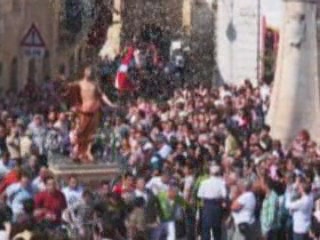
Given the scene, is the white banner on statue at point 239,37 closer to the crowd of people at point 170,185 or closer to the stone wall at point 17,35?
the stone wall at point 17,35

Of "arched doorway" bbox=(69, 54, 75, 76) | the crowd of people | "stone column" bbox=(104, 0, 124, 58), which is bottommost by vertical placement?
"arched doorway" bbox=(69, 54, 75, 76)

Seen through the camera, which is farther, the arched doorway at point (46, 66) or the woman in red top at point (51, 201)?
the arched doorway at point (46, 66)

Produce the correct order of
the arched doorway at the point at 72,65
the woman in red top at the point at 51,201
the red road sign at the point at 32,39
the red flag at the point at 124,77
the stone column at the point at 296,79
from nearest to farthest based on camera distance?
the woman in red top at the point at 51,201 → the red road sign at the point at 32,39 → the stone column at the point at 296,79 → the red flag at the point at 124,77 → the arched doorway at the point at 72,65

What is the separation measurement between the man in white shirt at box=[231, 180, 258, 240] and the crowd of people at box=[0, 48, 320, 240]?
0.05 feet

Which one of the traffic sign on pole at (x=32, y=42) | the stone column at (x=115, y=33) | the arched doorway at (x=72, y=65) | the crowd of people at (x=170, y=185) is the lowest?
the arched doorway at (x=72, y=65)

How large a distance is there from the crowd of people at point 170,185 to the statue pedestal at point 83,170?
10.5 inches

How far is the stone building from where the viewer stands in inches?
1563

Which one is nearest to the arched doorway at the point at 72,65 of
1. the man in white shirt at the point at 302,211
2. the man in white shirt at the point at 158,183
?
the man in white shirt at the point at 158,183

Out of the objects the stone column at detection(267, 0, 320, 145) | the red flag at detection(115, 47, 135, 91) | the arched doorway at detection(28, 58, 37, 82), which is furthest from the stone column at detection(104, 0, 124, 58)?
the stone column at detection(267, 0, 320, 145)

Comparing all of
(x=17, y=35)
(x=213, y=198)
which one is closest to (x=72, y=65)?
(x=17, y=35)

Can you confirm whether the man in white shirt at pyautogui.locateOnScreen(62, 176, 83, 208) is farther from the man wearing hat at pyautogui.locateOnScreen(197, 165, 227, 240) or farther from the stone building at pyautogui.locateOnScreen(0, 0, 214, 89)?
the stone building at pyautogui.locateOnScreen(0, 0, 214, 89)

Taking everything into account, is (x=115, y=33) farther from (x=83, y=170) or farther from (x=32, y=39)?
(x=83, y=170)

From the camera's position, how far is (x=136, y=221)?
706 inches

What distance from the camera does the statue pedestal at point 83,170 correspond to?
2100 centimetres
